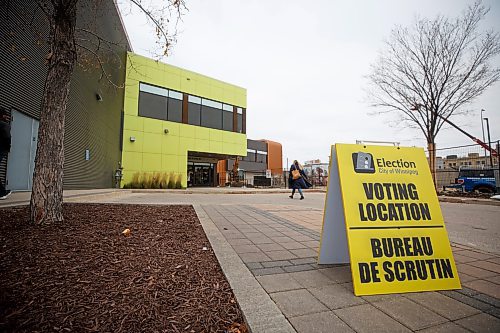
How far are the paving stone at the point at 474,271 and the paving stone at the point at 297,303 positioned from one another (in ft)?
5.67

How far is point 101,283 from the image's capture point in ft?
5.98

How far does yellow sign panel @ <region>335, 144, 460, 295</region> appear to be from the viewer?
191 centimetres

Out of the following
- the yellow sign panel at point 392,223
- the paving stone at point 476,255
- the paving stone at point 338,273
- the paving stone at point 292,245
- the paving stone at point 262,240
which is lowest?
the paving stone at point 476,255

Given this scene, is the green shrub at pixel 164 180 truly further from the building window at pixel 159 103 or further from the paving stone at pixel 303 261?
the paving stone at pixel 303 261

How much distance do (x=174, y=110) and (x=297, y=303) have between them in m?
19.5

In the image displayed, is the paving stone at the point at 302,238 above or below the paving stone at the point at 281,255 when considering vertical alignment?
above

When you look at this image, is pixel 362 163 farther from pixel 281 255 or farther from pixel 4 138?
pixel 4 138

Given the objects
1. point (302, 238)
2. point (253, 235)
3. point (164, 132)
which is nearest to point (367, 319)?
point (302, 238)

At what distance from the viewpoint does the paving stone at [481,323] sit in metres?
1.40

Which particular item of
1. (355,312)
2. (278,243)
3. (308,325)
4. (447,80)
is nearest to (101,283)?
(308,325)

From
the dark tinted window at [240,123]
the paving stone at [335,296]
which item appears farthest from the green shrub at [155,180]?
the paving stone at [335,296]

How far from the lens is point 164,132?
1848 cm

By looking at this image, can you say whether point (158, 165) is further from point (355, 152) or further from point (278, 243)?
point (355, 152)

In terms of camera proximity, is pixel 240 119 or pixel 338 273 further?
pixel 240 119
